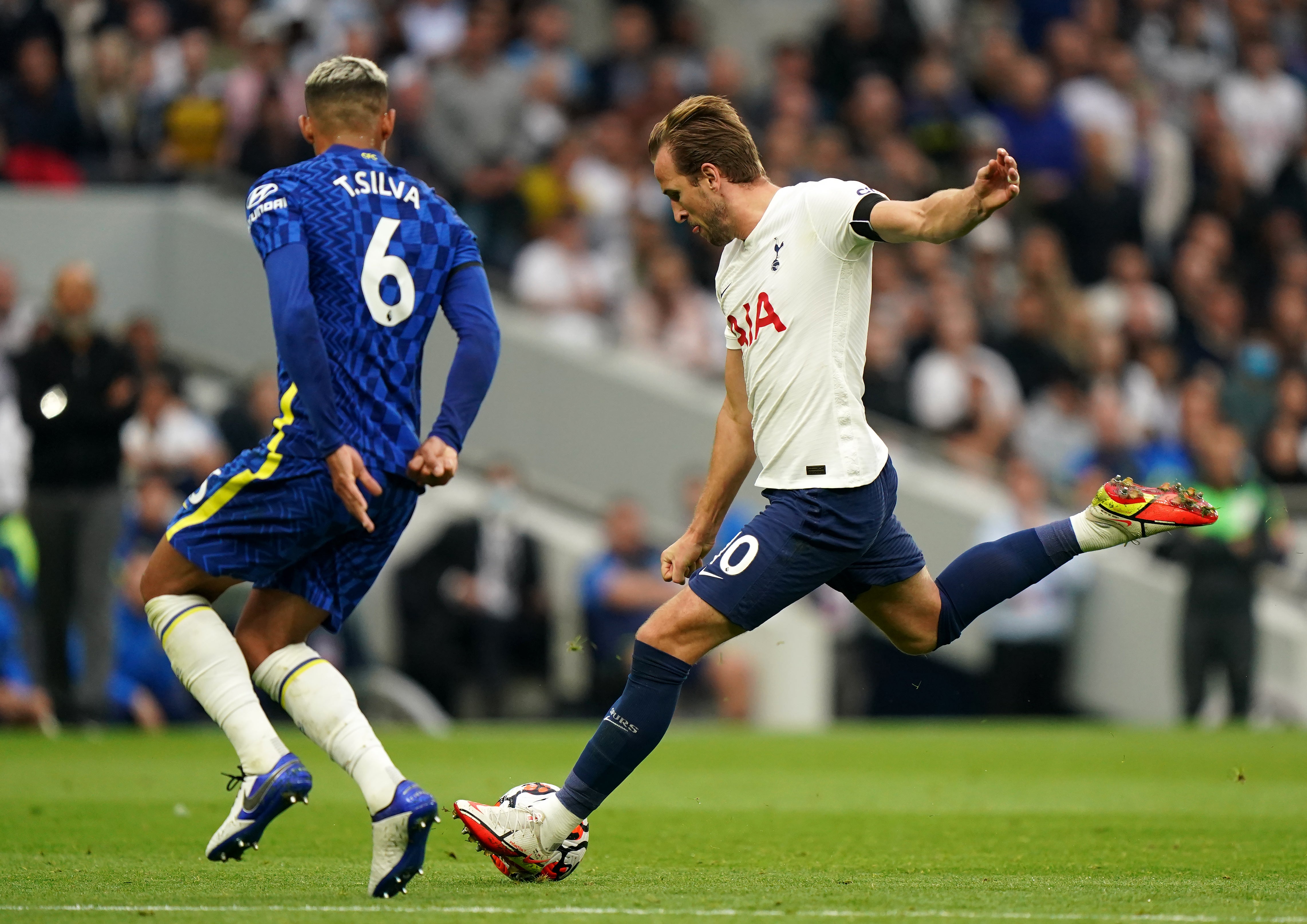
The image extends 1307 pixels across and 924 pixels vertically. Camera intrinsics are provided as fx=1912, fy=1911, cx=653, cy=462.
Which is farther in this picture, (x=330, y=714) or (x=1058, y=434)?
(x=1058, y=434)

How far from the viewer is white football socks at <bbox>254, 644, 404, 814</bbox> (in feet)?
17.7

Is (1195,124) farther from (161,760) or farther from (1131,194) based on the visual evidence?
(161,760)

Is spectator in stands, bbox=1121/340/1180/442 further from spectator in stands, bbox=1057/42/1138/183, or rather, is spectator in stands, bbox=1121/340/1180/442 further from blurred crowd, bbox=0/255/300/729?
blurred crowd, bbox=0/255/300/729

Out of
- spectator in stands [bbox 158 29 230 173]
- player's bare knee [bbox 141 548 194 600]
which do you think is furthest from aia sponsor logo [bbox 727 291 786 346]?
spectator in stands [bbox 158 29 230 173]

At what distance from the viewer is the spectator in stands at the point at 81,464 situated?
1195 centimetres

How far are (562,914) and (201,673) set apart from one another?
4.62ft

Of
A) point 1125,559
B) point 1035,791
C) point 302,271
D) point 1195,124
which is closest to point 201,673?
point 302,271

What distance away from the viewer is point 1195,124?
1956 centimetres

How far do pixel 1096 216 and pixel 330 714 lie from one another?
1358 centimetres

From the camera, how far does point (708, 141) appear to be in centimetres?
587

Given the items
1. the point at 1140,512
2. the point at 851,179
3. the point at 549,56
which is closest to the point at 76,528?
the point at 549,56

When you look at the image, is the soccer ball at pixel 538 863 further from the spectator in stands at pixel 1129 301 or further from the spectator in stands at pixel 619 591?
the spectator in stands at pixel 1129 301

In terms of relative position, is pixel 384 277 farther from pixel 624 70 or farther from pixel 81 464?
pixel 624 70

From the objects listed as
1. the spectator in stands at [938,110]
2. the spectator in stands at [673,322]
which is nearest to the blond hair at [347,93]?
the spectator in stands at [673,322]
